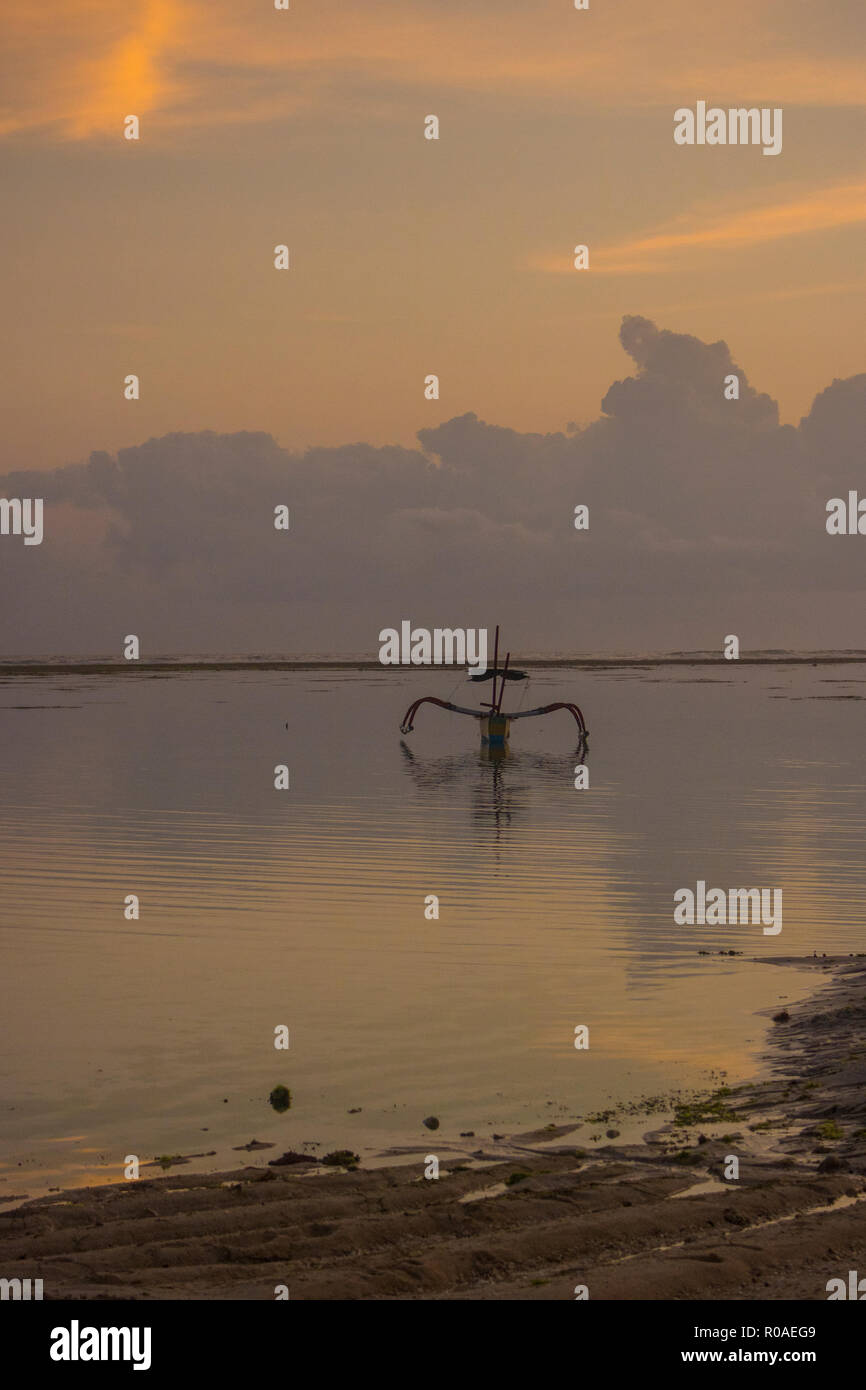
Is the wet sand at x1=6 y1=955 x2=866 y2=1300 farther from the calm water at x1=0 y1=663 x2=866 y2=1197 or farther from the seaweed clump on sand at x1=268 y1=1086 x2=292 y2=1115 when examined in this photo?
the seaweed clump on sand at x1=268 y1=1086 x2=292 y2=1115

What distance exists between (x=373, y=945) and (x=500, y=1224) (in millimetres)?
13893

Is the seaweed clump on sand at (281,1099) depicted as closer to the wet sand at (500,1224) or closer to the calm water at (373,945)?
the calm water at (373,945)

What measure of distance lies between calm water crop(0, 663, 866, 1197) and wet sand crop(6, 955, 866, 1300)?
4.49 feet

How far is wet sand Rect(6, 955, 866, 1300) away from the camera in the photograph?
11.1 metres

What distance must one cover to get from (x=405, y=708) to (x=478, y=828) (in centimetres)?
9455

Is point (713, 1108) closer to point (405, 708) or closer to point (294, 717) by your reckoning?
point (294, 717)

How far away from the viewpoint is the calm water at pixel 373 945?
56.4 feet

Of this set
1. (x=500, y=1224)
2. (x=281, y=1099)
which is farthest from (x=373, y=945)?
(x=500, y=1224)

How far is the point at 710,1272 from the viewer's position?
11.0 m

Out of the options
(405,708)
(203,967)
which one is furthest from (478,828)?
(405,708)

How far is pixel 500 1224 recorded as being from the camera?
492 inches

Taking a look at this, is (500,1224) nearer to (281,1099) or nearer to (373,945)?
(281,1099)

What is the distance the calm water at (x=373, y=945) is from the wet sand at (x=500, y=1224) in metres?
1.37

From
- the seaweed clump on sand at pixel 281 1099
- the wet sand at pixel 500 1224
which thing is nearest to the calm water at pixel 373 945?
the seaweed clump on sand at pixel 281 1099
